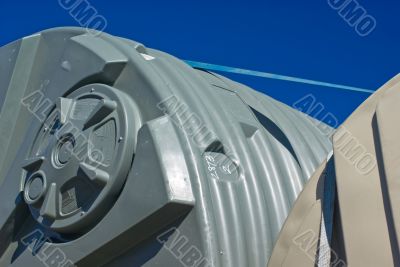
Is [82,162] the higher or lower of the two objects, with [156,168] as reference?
lower

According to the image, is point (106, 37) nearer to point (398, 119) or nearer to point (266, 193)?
point (266, 193)

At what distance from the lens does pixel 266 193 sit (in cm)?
235

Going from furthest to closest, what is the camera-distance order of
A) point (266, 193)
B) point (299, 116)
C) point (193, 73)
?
point (299, 116) < point (193, 73) < point (266, 193)

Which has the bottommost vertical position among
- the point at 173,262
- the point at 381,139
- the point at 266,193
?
the point at 173,262

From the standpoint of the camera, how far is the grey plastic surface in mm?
2066

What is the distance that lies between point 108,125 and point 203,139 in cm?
38

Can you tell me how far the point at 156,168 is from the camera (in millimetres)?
2088

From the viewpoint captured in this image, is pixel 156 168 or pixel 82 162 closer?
pixel 156 168

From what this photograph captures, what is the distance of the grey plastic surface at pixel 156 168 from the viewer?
207 centimetres

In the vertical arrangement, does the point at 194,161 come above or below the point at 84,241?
above

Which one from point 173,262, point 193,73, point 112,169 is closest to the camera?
point 173,262

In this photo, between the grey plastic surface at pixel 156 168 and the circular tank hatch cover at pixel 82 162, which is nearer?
the grey plastic surface at pixel 156 168

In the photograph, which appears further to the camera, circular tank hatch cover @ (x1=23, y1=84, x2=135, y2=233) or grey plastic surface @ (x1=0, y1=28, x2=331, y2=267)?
circular tank hatch cover @ (x1=23, y1=84, x2=135, y2=233)

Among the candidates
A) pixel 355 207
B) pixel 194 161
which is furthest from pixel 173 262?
pixel 355 207
